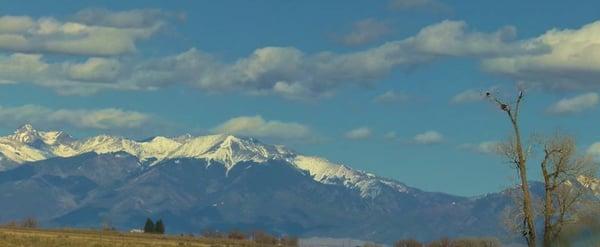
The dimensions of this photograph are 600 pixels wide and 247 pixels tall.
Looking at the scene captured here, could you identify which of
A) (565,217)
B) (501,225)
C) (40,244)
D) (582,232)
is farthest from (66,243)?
(582,232)

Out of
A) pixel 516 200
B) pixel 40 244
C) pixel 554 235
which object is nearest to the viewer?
pixel 554 235

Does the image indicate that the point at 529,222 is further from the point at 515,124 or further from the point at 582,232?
the point at 582,232

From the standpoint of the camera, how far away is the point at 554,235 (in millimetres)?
55344

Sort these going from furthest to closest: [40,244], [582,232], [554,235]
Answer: [40,244]
[554,235]
[582,232]

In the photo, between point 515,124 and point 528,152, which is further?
point 528,152

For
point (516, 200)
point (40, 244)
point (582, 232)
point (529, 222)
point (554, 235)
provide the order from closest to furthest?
point (582, 232) → point (554, 235) → point (529, 222) → point (516, 200) → point (40, 244)

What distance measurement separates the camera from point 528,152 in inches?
2477

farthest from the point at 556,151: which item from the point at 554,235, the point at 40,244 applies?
the point at 40,244

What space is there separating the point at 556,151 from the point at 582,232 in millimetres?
19826

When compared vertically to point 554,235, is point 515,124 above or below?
above

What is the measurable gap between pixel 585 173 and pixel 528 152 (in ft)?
17.3

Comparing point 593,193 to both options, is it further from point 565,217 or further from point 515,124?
point 515,124

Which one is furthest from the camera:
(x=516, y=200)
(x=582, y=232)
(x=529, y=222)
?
(x=516, y=200)

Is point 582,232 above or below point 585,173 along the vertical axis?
below
